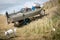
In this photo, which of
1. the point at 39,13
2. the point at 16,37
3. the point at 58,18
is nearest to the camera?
the point at 16,37

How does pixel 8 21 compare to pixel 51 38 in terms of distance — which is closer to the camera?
pixel 51 38

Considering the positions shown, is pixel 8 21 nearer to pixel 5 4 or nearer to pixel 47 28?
pixel 5 4

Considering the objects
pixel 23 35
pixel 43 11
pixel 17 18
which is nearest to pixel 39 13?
pixel 43 11

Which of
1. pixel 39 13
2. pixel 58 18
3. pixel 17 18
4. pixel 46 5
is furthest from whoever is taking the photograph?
→ pixel 46 5

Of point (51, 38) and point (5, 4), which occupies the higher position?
point (5, 4)

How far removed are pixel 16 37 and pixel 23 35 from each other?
1.17ft

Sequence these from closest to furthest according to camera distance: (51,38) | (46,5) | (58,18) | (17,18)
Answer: (51,38) < (58,18) < (17,18) < (46,5)

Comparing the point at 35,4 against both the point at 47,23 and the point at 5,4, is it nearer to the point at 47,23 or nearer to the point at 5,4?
the point at 5,4

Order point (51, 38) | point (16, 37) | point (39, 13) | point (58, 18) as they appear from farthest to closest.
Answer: point (39, 13) < point (58, 18) < point (16, 37) < point (51, 38)

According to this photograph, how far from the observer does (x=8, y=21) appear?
480 inches

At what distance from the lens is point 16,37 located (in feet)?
30.7

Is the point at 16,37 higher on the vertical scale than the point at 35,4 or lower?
lower

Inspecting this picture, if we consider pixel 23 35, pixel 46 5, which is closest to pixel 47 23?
pixel 23 35

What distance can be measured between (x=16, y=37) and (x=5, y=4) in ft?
15.7
